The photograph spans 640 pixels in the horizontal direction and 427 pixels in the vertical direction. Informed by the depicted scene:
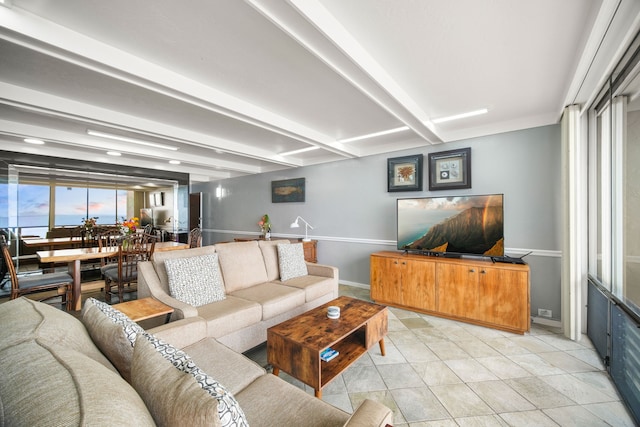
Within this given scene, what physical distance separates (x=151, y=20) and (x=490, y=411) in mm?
3309

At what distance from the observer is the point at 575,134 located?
8.66ft

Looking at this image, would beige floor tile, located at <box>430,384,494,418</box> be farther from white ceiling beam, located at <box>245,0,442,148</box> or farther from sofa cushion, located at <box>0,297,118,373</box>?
white ceiling beam, located at <box>245,0,442,148</box>

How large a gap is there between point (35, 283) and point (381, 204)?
4.57 meters

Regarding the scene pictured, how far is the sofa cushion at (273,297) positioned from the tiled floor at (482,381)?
16.0 inches

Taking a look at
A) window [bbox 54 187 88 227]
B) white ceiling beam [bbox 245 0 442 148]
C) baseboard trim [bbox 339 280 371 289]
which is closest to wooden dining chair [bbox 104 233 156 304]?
window [bbox 54 187 88 227]

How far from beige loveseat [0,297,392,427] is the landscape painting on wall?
14.4ft

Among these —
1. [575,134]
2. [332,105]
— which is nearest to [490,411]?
[575,134]

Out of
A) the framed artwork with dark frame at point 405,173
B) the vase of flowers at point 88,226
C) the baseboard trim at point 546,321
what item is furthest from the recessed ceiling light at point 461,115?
the vase of flowers at point 88,226

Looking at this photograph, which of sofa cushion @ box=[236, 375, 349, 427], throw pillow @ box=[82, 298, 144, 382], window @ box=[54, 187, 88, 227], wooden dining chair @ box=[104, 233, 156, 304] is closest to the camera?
throw pillow @ box=[82, 298, 144, 382]

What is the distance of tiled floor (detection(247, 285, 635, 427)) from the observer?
172 cm


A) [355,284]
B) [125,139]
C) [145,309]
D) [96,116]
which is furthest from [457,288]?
[125,139]

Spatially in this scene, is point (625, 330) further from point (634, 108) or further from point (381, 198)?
point (381, 198)

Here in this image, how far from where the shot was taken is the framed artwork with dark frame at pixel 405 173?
4031mm

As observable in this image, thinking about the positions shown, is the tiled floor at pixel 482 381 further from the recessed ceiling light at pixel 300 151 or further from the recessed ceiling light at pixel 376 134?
the recessed ceiling light at pixel 300 151
